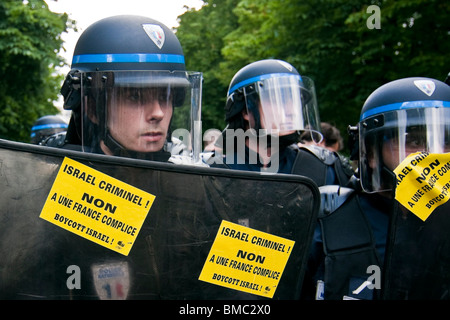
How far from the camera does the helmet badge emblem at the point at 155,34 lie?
7.70 ft

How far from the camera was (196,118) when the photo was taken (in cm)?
251

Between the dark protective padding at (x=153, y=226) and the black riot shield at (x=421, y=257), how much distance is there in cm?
58

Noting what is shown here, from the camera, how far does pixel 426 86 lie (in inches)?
101

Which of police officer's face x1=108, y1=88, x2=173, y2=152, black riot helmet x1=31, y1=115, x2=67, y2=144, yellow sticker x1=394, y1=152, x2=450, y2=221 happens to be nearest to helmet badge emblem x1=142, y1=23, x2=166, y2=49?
police officer's face x1=108, y1=88, x2=173, y2=152

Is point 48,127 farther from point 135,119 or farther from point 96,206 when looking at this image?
point 96,206

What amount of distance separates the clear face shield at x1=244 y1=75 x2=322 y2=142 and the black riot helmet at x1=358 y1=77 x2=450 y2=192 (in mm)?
1150

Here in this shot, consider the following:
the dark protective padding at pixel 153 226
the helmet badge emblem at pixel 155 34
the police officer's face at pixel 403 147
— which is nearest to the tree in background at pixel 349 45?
the police officer's face at pixel 403 147

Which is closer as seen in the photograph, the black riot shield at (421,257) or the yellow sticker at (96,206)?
the yellow sticker at (96,206)

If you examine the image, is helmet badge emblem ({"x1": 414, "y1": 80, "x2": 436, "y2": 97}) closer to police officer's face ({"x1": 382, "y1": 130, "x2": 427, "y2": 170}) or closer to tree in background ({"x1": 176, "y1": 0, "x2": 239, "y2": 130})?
police officer's face ({"x1": 382, "y1": 130, "x2": 427, "y2": 170})

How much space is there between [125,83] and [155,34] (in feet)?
1.06

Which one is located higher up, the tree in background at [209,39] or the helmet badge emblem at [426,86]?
the tree in background at [209,39]

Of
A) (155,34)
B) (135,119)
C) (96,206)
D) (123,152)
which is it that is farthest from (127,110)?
(96,206)

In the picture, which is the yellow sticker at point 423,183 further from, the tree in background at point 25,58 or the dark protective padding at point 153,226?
the tree in background at point 25,58
